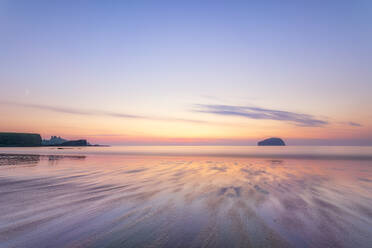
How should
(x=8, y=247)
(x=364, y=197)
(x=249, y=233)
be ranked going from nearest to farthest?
1. (x=8, y=247)
2. (x=249, y=233)
3. (x=364, y=197)

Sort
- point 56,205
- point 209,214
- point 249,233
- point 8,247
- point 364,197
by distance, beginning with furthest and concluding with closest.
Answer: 1. point 364,197
2. point 56,205
3. point 209,214
4. point 249,233
5. point 8,247

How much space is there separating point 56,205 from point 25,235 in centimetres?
304

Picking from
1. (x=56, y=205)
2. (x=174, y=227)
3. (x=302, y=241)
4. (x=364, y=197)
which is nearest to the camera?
(x=302, y=241)

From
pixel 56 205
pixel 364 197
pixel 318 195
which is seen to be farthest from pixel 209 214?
pixel 364 197

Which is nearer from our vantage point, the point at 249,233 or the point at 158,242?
the point at 158,242

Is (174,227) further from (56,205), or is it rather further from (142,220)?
(56,205)

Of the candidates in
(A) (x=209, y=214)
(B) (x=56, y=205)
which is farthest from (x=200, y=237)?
(B) (x=56, y=205)

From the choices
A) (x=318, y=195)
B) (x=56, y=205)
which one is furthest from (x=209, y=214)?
(x=318, y=195)

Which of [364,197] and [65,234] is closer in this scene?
[65,234]

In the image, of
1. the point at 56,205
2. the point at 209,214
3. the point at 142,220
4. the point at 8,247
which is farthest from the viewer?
the point at 56,205

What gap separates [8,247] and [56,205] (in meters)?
3.66

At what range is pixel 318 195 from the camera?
33.2 ft

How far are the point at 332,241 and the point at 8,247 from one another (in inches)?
302

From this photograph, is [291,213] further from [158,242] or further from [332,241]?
[158,242]
